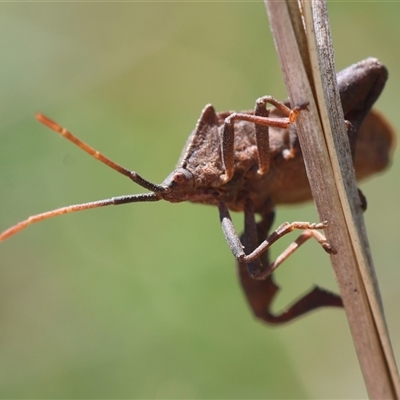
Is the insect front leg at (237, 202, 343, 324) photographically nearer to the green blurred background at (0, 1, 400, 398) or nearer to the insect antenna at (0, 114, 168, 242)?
the insect antenna at (0, 114, 168, 242)

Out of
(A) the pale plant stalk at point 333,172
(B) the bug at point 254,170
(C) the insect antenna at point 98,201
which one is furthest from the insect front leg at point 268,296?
(A) the pale plant stalk at point 333,172

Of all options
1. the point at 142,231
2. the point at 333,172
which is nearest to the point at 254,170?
the point at 333,172

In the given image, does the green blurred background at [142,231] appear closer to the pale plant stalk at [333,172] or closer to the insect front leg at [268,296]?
the insect front leg at [268,296]

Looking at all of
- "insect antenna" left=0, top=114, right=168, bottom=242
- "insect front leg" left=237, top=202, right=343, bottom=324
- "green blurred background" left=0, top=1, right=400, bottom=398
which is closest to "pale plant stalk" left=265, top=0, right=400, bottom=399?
"insect antenna" left=0, top=114, right=168, bottom=242

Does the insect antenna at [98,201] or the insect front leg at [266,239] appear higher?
the insect antenna at [98,201]

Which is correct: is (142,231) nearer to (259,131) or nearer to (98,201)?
(259,131)

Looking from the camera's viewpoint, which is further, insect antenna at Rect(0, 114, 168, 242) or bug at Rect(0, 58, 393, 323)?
bug at Rect(0, 58, 393, 323)

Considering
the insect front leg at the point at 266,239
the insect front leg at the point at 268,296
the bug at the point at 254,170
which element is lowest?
the insect front leg at the point at 268,296
